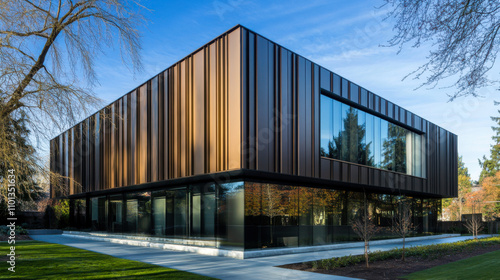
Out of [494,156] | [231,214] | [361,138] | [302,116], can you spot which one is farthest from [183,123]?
[494,156]

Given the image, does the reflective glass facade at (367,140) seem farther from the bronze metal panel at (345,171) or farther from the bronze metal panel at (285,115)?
the bronze metal panel at (285,115)

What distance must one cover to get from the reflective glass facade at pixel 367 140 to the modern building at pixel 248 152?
8 cm

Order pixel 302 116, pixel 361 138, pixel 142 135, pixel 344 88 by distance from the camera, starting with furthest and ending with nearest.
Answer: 1. pixel 361 138
2. pixel 142 135
3. pixel 344 88
4. pixel 302 116

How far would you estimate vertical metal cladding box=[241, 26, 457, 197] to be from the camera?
1549 cm

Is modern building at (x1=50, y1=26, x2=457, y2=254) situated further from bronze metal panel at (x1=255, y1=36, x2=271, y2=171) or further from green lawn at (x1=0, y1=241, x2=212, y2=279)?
green lawn at (x1=0, y1=241, x2=212, y2=279)

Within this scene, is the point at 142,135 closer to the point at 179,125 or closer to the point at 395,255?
the point at 179,125

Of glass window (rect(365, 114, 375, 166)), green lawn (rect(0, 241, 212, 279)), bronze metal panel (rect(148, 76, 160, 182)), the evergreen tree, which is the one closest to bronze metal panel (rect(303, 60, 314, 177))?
glass window (rect(365, 114, 375, 166))

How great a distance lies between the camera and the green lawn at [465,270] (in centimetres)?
1131

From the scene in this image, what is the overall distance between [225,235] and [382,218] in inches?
535

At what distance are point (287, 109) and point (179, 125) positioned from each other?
535 cm

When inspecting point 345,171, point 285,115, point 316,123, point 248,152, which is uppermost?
point 285,115

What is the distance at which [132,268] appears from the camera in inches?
492

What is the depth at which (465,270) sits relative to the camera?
41.4 feet

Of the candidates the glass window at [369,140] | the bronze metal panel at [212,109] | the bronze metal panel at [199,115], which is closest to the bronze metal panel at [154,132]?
the bronze metal panel at [199,115]
